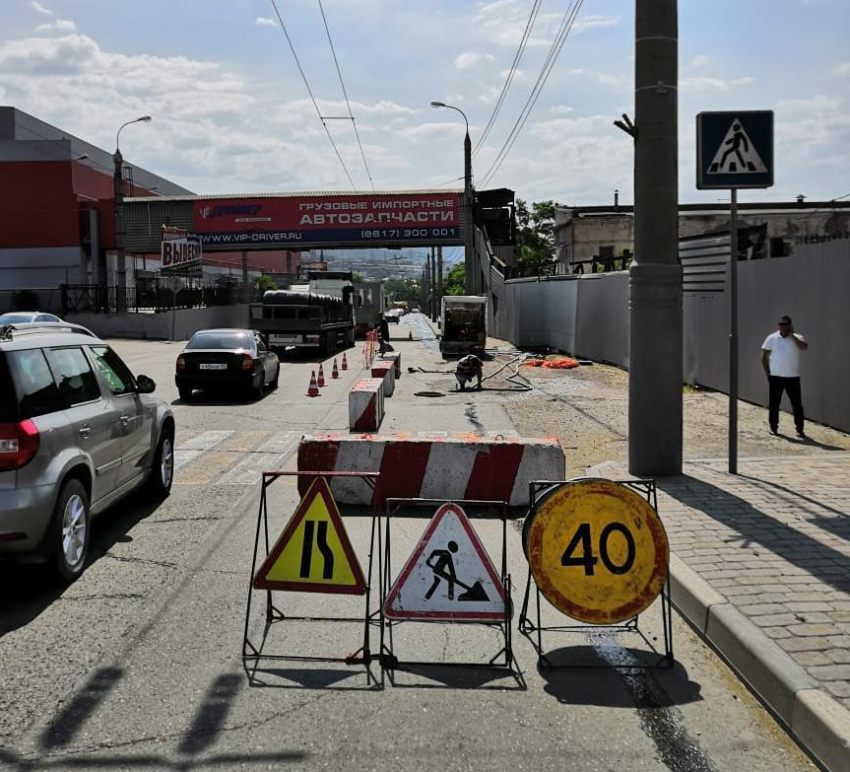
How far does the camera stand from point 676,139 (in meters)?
8.87

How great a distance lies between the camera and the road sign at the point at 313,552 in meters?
5.02

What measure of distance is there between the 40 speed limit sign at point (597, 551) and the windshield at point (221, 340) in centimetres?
1461

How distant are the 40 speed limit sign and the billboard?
48.2 m

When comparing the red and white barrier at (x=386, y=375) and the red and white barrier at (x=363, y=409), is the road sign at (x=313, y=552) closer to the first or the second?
the red and white barrier at (x=363, y=409)

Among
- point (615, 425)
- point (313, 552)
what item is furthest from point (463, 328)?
point (313, 552)

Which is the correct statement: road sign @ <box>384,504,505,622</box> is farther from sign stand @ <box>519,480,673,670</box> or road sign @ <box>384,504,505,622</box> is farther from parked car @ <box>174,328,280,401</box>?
parked car @ <box>174,328,280,401</box>

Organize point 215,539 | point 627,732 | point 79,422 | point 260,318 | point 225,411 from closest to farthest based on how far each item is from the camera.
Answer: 1. point 627,732
2. point 79,422
3. point 215,539
4. point 225,411
5. point 260,318

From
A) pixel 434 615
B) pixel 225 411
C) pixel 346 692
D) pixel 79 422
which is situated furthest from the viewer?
pixel 225 411

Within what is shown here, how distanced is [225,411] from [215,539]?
959cm

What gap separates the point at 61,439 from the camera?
20.4 feet

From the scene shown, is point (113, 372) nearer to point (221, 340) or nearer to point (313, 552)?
point (313, 552)

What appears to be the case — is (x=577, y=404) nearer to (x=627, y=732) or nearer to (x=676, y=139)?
(x=676, y=139)

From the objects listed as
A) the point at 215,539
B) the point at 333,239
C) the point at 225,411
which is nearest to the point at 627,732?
the point at 215,539

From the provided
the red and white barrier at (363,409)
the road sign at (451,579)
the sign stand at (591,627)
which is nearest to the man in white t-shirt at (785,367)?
the red and white barrier at (363,409)
